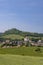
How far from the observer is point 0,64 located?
21734 mm

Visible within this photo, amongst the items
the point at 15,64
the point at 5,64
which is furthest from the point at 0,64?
the point at 15,64

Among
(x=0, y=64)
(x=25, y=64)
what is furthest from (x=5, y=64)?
(x=25, y=64)

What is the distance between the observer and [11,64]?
22.3m

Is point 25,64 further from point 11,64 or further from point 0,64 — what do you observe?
point 0,64

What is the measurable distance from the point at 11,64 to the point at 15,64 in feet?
1.95

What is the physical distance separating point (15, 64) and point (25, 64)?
1391 millimetres

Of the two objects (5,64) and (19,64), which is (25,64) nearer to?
(19,64)

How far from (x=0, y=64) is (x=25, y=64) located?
3478 mm

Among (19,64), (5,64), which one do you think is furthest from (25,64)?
A: (5,64)

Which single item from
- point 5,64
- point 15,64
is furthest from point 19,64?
point 5,64

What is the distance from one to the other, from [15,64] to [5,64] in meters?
1.43

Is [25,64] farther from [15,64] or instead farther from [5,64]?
[5,64]

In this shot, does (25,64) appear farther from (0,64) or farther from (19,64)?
(0,64)

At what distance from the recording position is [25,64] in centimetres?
2277
